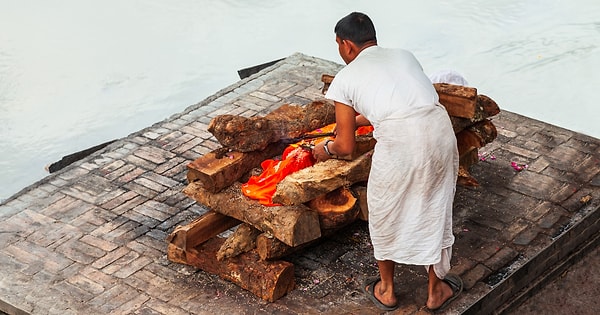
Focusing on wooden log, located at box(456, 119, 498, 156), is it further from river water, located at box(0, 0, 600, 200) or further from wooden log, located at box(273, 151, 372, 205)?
river water, located at box(0, 0, 600, 200)

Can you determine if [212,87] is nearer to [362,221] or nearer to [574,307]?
[362,221]

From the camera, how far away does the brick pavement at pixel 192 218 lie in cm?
640

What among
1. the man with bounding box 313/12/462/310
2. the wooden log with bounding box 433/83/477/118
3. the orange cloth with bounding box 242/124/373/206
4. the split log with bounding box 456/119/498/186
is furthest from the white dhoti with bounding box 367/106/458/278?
the split log with bounding box 456/119/498/186

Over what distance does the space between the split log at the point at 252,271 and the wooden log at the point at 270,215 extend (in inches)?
8.5

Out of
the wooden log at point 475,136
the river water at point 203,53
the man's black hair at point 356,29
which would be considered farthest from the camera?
the river water at point 203,53

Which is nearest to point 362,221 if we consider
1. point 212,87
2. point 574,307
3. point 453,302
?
point 453,302

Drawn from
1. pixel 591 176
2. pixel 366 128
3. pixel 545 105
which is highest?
pixel 366 128

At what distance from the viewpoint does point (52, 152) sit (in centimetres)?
1038

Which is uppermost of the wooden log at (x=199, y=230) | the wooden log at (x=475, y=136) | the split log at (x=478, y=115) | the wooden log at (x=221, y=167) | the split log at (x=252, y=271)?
the wooden log at (x=221, y=167)

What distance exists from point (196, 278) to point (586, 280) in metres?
2.77

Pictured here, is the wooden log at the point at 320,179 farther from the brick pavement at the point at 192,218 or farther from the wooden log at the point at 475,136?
the wooden log at the point at 475,136

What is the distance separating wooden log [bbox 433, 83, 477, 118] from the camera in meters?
6.77

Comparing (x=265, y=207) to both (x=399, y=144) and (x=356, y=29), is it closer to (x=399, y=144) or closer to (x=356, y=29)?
(x=399, y=144)

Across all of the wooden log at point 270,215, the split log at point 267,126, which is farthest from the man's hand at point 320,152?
the split log at point 267,126
